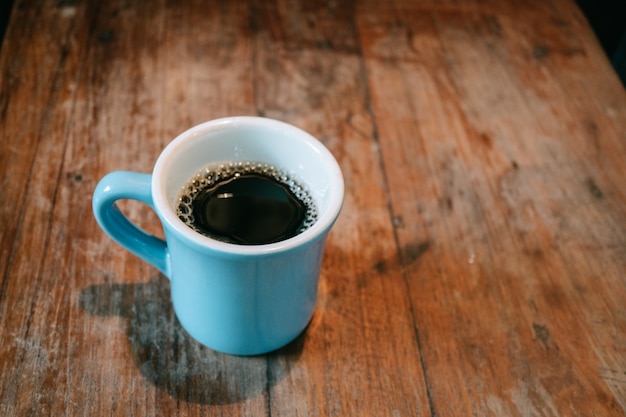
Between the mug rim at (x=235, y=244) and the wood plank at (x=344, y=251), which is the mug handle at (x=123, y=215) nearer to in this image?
the mug rim at (x=235, y=244)

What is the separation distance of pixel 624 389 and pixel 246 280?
388 millimetres

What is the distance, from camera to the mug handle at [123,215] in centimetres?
52

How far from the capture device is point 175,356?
0.59 meters

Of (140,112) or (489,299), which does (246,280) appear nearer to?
(489,299)

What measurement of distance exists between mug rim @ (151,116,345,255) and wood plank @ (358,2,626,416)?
0.19 meters

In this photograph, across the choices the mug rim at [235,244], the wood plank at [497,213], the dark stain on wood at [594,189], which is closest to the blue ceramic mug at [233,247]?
the mug rim at [235,244]

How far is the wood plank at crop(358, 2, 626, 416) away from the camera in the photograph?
0.60 metres

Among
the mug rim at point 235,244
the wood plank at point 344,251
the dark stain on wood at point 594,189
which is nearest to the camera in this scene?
the mug rim at point 235,244

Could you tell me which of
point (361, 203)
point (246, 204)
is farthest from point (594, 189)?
point (246, 204)

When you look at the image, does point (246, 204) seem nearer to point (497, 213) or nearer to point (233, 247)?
point (233, 247)

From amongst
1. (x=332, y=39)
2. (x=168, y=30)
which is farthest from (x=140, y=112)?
(x=332, y=39)

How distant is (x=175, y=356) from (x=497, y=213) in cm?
41

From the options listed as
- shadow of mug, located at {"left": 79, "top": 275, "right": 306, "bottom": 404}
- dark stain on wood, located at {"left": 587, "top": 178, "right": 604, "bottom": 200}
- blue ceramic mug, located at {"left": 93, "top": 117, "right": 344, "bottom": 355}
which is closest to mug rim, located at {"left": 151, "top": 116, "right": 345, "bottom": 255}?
blue ceramic mug, located at {"left": 93, "top": 117, "right": 344, "bottom": 355}

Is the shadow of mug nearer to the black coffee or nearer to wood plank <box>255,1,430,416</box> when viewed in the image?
wood plank <box>255,1,430,416</box>
